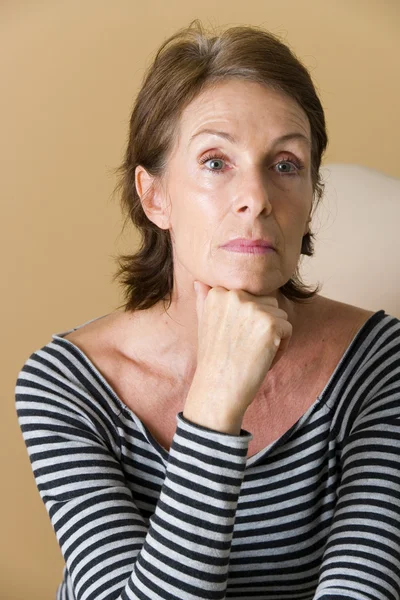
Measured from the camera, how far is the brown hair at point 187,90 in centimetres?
133

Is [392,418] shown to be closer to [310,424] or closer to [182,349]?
[310,424]

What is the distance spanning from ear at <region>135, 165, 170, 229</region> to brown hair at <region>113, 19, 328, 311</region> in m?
0.02

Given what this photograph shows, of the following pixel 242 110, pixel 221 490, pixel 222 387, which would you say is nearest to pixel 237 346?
pixel 222 387

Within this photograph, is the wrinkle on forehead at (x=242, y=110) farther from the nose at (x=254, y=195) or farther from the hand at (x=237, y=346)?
the hand at (x=237, y=346)

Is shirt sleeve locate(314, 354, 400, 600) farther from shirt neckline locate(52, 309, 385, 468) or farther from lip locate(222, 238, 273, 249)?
lip locate(222, 238, 273, 249)

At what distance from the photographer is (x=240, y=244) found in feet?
4.14

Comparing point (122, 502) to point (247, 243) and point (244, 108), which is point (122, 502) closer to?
point (247, 243)

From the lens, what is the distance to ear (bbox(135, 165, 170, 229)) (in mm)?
1438

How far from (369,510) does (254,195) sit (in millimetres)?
420

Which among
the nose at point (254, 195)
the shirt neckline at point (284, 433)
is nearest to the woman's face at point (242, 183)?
the nose at point (254, 195)

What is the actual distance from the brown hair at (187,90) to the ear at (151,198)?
16 millimetres

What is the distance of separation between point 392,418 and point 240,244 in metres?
0.32

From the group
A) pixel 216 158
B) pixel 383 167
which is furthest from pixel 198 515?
pixel 383 167

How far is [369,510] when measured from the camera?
127cm
